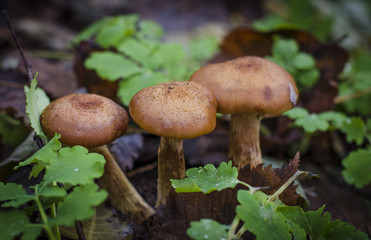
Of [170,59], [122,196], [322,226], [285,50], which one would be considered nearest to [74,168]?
[122,196]

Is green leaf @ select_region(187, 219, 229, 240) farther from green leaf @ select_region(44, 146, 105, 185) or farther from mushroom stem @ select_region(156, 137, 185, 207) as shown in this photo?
mushroom stem @ select_region(156, 137, 185, 207)

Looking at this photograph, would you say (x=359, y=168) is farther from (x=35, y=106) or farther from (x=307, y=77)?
(x=35, y=106)

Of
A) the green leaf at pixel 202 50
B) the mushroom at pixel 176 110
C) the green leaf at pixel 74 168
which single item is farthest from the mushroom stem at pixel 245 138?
the green leaf at pixel 202 50

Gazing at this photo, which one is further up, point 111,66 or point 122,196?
point 111,66

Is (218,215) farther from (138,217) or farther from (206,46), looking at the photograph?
(206,46)

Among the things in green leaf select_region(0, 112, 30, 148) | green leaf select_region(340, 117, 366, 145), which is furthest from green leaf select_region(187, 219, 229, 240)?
green leaf select_region(0, 112, 30, 148)

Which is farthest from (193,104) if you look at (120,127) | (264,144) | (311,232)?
(264,144)
